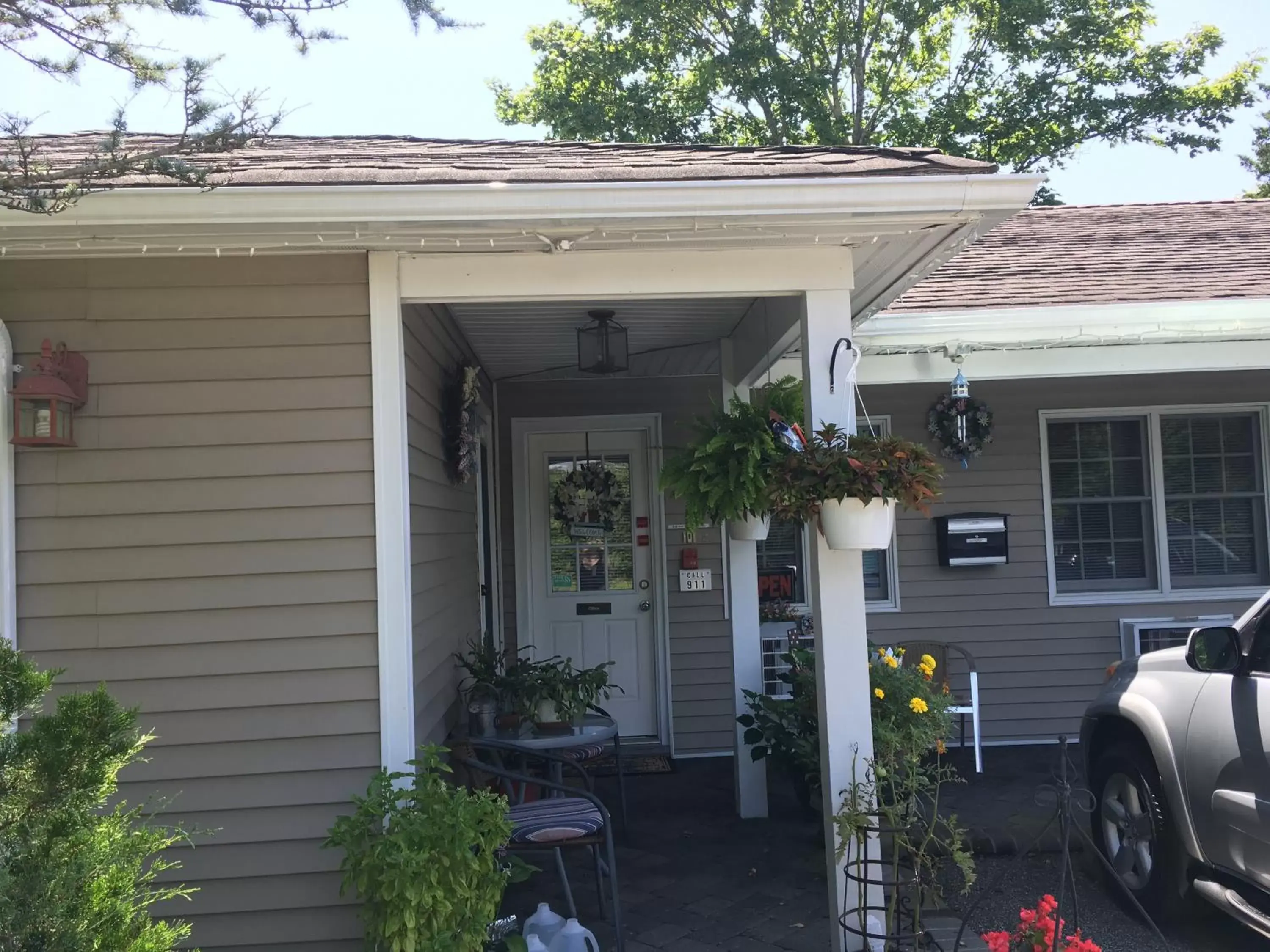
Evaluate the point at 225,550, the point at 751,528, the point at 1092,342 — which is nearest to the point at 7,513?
the point at 225,550

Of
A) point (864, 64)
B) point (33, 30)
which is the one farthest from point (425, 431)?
point (864, 64)

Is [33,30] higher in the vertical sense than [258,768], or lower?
higher

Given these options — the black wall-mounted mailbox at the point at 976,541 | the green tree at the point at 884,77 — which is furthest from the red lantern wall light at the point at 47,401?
the green tree at the point at 884,77

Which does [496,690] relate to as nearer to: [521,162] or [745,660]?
[745,660]

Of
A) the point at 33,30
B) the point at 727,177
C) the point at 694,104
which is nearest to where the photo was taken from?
the point at 33,30

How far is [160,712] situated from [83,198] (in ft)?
5.13

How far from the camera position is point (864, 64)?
48.4 feet

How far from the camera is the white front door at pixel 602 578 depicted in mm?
6668

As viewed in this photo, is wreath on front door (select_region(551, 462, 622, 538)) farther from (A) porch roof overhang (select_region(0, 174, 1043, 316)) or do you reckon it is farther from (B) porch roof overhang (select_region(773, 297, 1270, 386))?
(A) porch roof overhang (select_region(0, 174, 1043, 316))

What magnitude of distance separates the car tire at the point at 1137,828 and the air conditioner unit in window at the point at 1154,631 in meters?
2.40

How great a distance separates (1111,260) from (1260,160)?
16.5 metres

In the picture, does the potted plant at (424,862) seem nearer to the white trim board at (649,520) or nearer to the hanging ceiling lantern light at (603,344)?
the hanging ceiling lantern light at (603,344)

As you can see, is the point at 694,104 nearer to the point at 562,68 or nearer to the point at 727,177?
the point at 562,68

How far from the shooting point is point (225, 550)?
3.17m
